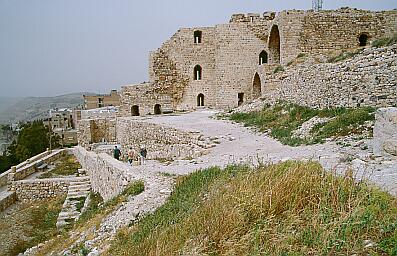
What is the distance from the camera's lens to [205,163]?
8.88m

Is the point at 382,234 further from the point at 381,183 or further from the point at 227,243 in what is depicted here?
the point at 381,183

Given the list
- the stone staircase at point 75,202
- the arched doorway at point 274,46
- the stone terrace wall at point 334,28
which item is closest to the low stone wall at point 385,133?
the stone staircase at point 75,202

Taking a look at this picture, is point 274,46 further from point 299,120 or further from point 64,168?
point 64,168

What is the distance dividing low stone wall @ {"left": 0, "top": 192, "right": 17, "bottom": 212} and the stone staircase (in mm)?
2872

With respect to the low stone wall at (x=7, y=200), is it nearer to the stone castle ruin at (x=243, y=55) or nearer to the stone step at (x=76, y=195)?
→ the stone step at (x=76, y=195)

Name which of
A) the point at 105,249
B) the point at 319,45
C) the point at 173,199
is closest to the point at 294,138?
the point at 173,199

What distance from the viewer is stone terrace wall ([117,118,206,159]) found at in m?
12.4

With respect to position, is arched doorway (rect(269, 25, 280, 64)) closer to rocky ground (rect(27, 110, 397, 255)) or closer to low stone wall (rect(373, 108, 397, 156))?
rocky ground (rect(27, 110, 397, 255))

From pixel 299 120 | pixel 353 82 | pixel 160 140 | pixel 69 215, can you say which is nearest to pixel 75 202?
pixel 69 215

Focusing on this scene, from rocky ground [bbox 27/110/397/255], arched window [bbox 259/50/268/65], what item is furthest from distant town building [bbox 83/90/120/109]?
rocky ground [bbox 27/110/397/255]

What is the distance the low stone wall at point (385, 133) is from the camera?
6344 mm

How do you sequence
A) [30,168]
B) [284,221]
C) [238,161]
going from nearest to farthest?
[284,221] < [238,161] < [30,168]

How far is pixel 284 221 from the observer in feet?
12.0

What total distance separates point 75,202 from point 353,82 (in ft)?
35.2
